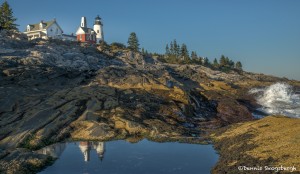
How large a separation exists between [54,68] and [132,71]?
1984cm

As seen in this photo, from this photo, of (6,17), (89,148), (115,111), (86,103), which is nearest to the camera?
(89,148)

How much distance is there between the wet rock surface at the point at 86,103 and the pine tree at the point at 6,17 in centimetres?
2204

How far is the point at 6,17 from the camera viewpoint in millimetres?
128875

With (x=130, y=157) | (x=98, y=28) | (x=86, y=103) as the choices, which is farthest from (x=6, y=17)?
(x=130, y=157)

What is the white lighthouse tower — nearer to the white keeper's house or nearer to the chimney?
the chimney

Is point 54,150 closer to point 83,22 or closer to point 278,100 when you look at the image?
point 278,100

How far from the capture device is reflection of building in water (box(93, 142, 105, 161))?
4152cm

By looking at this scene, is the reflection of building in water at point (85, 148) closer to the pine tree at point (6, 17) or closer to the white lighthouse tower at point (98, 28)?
the pine tree at point (6, 17)

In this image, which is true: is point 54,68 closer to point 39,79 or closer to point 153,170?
point 39,79

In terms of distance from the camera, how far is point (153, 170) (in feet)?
116

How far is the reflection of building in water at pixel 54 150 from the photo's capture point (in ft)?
141

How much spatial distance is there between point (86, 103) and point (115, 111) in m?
5.97

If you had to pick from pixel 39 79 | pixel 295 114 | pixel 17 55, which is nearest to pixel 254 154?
pixel 295 114

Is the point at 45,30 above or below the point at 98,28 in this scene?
below
